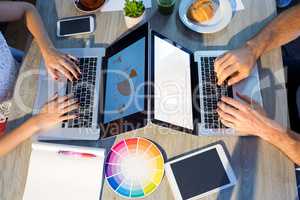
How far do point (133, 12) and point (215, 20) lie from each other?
287 millimetres

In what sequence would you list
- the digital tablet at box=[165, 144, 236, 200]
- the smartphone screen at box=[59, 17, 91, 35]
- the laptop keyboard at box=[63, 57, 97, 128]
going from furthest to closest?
the smartphone screen at box=[59, 17, 91, 35]
the laptop keyboard at box=[63, 57, 97, 128]
the digital tablet at box=[165, 144, 236, 200]

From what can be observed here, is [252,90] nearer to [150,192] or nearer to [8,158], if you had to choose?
[150,192]

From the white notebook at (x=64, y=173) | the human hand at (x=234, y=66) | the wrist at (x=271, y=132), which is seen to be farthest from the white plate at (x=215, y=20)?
the white notebook at (x=64, y=173)

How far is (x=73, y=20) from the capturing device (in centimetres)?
114

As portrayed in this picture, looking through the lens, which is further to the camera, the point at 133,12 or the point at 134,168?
the point at 133,12

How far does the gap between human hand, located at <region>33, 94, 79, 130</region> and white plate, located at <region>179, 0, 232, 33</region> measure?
47 centimetres

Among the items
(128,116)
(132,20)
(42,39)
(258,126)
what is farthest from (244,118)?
(42,39)

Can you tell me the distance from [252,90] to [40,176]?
698mm

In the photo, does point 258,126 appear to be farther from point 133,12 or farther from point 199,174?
point 133,12

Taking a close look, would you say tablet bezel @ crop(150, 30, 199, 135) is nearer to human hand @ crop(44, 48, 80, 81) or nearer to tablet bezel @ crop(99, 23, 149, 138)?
tablet bezel @ crop(99, 23, 149, 138)

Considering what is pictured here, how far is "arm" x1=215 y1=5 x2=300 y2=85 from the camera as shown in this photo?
3.26 feet

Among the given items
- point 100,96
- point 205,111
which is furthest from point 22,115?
point 205,111

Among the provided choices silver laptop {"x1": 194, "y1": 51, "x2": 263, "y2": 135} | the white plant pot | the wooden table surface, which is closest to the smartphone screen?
the wooden table surface

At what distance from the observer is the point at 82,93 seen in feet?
3.38
